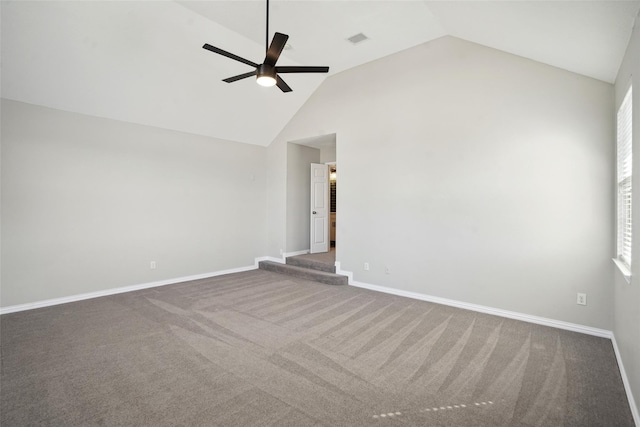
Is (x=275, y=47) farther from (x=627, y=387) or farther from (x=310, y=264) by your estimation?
(x=310, y=264)

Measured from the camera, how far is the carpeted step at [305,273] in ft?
17.0

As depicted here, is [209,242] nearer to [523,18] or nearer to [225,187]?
[225,187]

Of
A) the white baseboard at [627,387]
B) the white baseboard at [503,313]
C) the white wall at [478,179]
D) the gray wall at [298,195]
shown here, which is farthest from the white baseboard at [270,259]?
the white baseboard at [627,387]

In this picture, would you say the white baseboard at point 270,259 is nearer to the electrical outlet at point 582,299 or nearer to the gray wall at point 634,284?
the electrical outlet at point 582,299

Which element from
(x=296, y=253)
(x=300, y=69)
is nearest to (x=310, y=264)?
(x=296, y=253)

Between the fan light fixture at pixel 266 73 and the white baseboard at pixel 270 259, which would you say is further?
the white baseboard at pixel 270 259

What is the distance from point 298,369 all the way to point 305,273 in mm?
3137

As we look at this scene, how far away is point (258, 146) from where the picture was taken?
6688 mm

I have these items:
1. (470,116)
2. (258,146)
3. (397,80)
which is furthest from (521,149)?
(258,146)

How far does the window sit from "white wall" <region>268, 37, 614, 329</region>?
276 mm

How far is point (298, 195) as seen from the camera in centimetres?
685

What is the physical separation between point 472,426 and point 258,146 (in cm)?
614

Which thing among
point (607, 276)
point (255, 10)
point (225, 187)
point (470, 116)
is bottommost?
point (607, 276)

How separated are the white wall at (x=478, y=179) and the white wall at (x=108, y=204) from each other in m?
2.57
